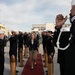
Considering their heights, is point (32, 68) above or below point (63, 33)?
below

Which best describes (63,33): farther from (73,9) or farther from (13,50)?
(13,50)

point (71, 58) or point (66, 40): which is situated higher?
point (66, 40)

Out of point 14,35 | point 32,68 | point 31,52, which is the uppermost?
point 14,35

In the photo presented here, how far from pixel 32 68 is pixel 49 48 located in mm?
1806

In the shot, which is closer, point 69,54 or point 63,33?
point 69,54

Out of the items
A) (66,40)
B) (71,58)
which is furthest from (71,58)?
(66,40)

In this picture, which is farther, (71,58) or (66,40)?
(66,40)

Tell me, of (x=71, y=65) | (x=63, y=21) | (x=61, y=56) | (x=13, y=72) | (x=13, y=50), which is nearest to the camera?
(x=71, y=65)

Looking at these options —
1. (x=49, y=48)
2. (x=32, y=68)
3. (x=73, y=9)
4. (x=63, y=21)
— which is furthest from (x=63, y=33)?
Answer: (x=32, y=68)

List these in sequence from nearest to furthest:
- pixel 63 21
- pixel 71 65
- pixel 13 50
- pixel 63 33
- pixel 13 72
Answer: pixel 71 65, pixel 63 21, pixel 63 33, pixel 13 72, pixel 13 50

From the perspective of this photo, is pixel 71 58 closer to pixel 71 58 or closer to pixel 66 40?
pixel 71 58

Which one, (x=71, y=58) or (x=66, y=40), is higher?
(x=66, y=40)

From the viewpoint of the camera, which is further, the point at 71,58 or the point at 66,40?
the point at 66,40

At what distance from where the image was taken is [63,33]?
4500 millimetres
